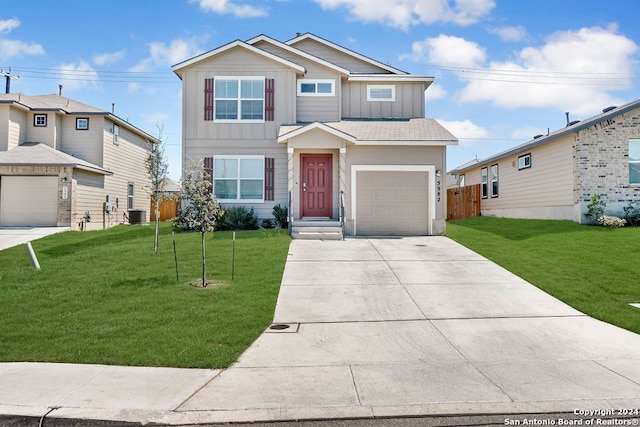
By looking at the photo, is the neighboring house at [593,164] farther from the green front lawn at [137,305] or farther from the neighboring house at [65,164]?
the neighboring house at [65,164]

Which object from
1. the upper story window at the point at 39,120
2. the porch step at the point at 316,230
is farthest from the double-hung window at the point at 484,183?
the upper story window at the point at 39,120

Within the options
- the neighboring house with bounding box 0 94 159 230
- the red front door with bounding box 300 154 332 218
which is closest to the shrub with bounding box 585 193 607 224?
the red front door with bounding box 300 154 332 218

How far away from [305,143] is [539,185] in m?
11.2

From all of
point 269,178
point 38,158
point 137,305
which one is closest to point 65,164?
point 38,158

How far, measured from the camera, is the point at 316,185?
16.5m

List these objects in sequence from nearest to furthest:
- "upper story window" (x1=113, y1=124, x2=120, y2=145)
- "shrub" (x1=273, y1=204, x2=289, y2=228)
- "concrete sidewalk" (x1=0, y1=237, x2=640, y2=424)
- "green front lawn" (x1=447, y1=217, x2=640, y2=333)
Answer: "concrete sidewalk" (x1=0, y1=237, x2=640, y2=424) → "green front lawn" (x1=447, y1=217, x2=640, y2=333) → "shrub" (x1=273, y1=204, x2=289, y2=228) → "upper story window" (x1=113, y1=124, x2=120, y2=145)

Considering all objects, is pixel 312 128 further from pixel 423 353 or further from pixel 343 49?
pixel 423 353

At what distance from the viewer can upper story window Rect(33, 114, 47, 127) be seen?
73.4 feet

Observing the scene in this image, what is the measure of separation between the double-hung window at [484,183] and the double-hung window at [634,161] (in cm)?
949

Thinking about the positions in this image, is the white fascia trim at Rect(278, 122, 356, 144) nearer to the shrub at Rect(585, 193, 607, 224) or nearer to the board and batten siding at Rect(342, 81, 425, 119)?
the board and batten siding at Rect(342, 81, 425, 119)

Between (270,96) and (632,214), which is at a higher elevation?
(270,96)

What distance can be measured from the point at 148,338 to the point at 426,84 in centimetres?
1649

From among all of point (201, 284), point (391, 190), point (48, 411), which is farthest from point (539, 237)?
point (48, 411)

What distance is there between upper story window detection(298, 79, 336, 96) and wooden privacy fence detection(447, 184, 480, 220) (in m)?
12.1
